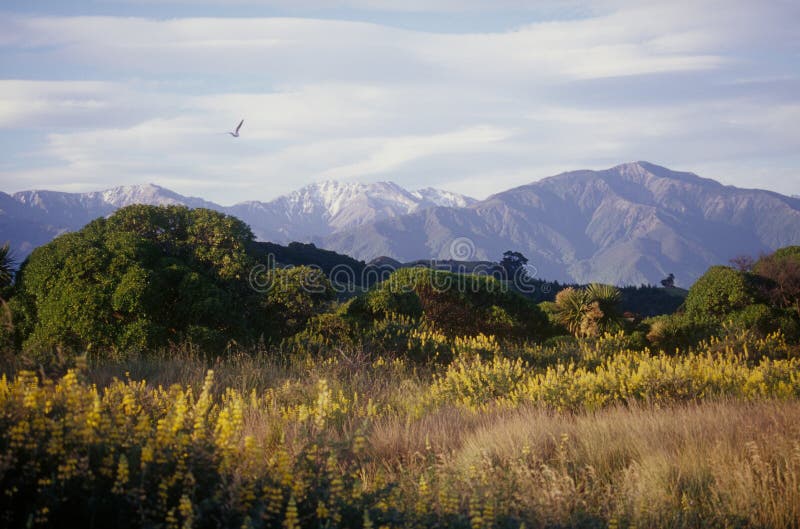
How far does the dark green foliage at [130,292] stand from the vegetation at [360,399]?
1.5 inches

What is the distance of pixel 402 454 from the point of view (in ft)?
18.7

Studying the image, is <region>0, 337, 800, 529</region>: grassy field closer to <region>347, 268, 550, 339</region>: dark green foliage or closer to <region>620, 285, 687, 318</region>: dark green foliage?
<region>347, 268, 550, 339</region>: dark green foliage

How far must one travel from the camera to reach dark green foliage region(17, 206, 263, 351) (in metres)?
10.9

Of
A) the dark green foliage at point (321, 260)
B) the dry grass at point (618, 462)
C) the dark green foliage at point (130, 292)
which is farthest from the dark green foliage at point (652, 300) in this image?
the dry grass at point (618, 462)

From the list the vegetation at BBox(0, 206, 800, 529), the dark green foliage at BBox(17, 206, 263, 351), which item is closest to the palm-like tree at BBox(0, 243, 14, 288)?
the vegetation at BBox(0, 206, 800, 529)

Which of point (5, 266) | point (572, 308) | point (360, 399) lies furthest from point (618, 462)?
point (572, 308)

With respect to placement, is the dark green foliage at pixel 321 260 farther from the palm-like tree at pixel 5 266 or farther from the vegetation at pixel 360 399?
the palm-like tree at pixel 5 266

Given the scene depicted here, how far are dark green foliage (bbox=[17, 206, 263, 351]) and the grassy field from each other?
2.57 metres

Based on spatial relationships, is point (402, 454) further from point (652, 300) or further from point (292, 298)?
point (652, 300)

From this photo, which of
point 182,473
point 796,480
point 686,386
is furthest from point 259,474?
point 686,386

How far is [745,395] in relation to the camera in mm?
8164

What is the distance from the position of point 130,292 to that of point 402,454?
6891mm

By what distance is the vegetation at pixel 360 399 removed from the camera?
3707 millimetres

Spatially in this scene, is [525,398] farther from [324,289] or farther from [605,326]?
[605,326]
